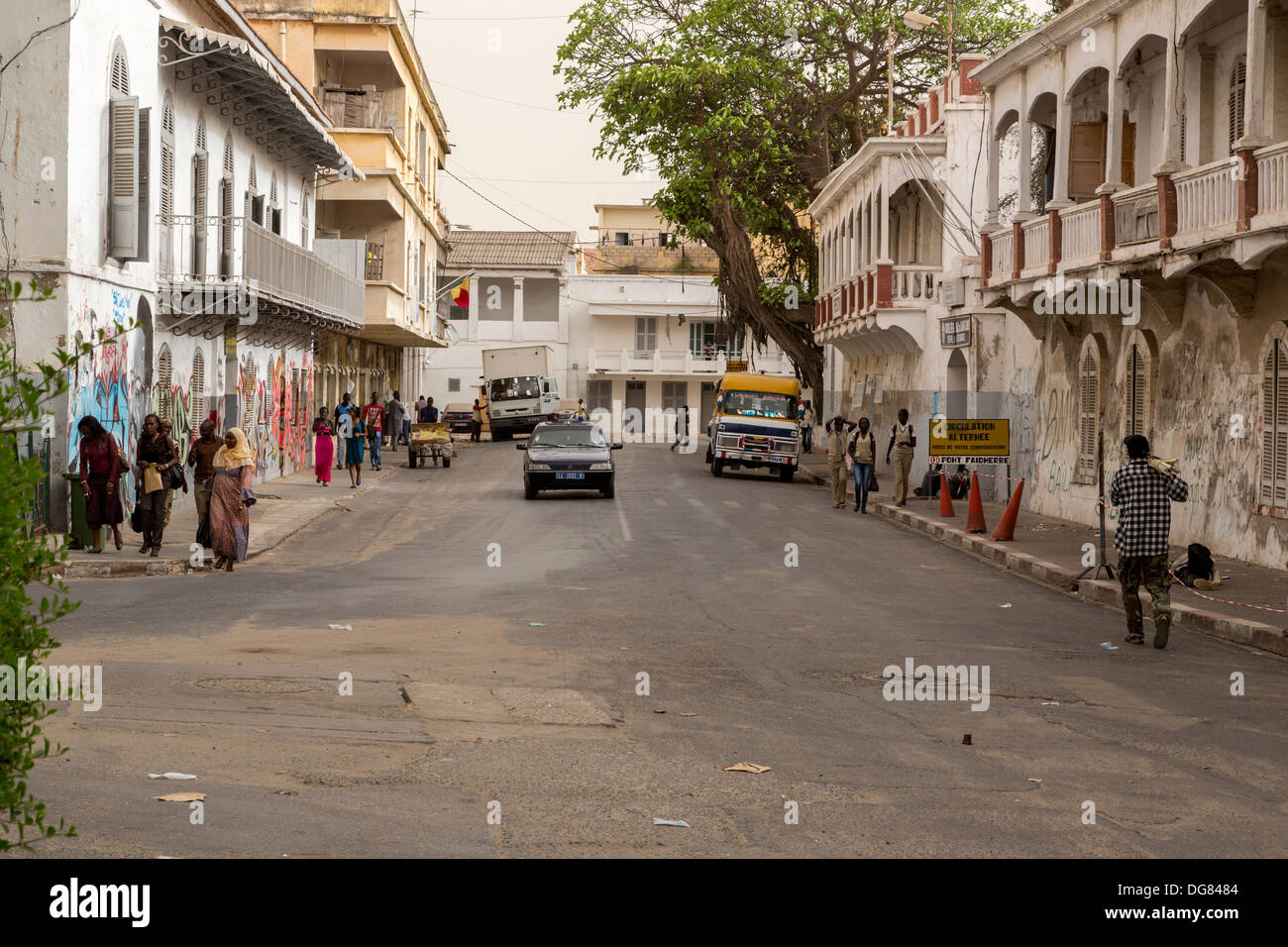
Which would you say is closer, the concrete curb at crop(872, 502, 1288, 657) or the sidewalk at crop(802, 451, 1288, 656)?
the concrete curb at crop(872, 502, 1288, 657)

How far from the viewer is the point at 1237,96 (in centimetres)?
1956

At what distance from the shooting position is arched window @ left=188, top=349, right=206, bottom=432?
25.9 m

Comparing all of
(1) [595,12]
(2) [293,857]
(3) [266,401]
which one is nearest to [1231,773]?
(2) [293,857]

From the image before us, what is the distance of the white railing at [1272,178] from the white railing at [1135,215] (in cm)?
339

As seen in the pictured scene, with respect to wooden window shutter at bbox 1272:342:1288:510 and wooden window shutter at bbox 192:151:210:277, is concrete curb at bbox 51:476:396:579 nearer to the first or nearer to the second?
wooden window shutter at bbox 192:151:210:277

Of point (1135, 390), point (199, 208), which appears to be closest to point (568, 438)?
point (199, 208)

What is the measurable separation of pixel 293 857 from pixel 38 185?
14.7 metres

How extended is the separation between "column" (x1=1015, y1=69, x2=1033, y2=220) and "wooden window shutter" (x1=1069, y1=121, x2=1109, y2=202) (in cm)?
185

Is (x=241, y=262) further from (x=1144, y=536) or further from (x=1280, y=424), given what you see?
(x=1144, y=536)

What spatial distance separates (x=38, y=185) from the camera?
722 inches

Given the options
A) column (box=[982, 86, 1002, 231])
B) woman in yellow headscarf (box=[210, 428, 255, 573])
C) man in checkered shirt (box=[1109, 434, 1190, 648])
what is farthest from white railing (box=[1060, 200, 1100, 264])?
woman in yellow headscarf (box=[210, 428, 255, 573])

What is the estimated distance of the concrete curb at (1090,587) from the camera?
13023 mm

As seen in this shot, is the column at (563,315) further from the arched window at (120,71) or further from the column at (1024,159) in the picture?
the arched window at (120,71)

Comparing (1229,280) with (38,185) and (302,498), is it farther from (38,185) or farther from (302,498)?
(302,498)
